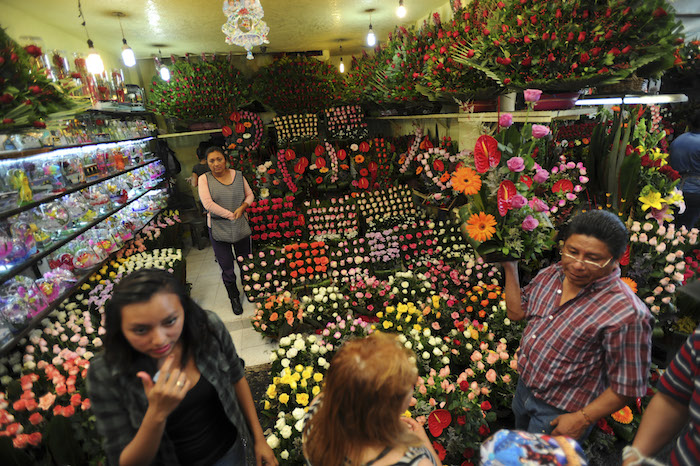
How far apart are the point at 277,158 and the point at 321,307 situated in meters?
2.33

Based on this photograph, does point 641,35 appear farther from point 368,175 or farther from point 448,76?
point 368,175

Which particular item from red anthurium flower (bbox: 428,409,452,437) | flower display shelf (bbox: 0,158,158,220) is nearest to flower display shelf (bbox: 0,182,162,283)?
flower display shelf (bbox: 0,158,158,220)

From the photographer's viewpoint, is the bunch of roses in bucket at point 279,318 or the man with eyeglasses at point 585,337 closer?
the man with eyeglasses at point 585,337

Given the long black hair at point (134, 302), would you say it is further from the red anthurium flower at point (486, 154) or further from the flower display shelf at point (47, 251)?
the flower display shelf at point (47, 251)

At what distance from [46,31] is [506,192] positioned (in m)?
5.90

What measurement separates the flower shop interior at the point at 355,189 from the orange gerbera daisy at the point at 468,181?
11 mm

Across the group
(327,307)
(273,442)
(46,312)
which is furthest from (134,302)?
(46,312)

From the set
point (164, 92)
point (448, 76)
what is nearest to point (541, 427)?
point (448, 76)

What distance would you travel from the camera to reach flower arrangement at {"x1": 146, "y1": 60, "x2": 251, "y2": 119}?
206 inches

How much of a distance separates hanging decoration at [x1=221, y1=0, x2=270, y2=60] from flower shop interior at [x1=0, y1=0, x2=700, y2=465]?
23mm

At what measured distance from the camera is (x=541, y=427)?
143 cm

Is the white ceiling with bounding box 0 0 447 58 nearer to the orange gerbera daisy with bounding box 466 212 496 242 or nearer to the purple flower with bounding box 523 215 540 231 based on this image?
the orange gerbera daisy with bounding box 466 212 496 242

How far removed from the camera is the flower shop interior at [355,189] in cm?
181

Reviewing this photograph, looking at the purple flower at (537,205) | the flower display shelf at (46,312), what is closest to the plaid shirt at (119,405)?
the purple flower at (537,205)
